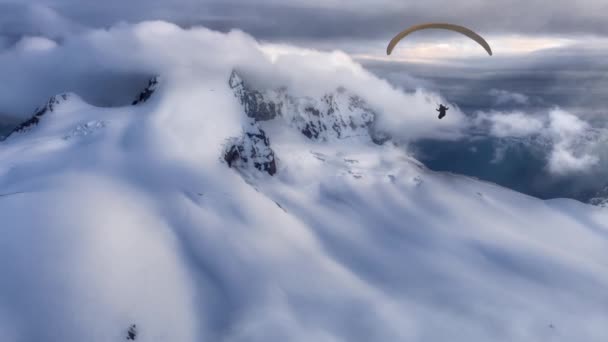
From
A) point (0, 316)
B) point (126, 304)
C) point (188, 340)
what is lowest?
point (188, 340)

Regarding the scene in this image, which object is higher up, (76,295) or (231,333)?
(76,295)

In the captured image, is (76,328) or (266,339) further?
(266,339)

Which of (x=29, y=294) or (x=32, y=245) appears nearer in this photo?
(x=29, y=294)

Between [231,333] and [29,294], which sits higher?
[29,294]

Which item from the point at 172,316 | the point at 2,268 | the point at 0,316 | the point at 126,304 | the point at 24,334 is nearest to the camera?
the point at 24,334

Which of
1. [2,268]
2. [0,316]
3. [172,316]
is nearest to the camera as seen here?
[0,316]

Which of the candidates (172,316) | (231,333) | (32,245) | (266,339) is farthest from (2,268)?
(266,339)

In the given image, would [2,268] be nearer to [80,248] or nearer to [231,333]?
[80,248]

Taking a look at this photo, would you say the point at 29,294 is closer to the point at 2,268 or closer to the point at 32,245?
the point at 2,268

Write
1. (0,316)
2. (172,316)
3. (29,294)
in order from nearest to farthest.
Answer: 1. (0,316)
2. (29,294)
3. (172,316)

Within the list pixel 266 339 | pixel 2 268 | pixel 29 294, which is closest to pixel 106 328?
pixel 29 294
